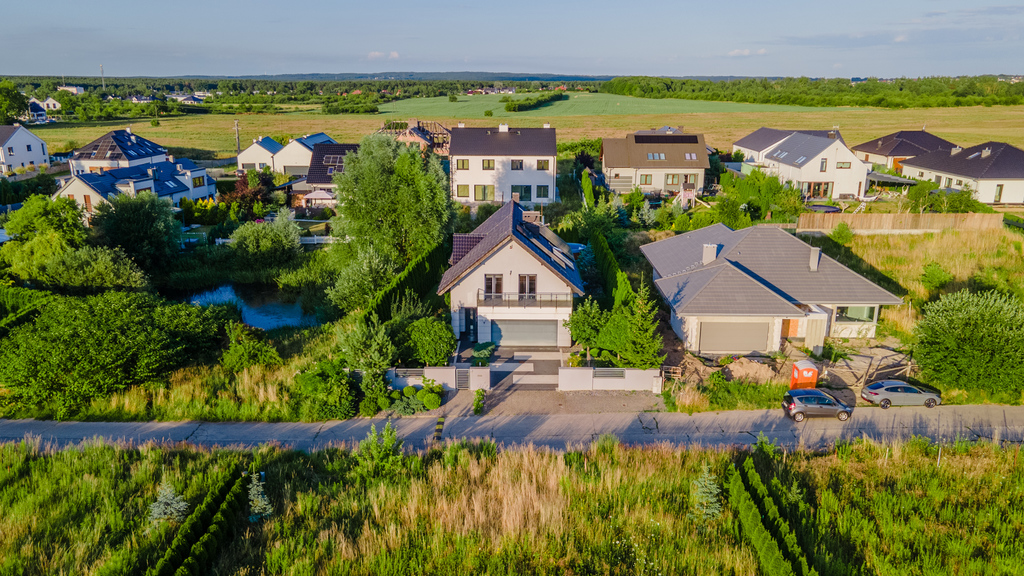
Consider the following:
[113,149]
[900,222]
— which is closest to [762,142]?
[900,222]

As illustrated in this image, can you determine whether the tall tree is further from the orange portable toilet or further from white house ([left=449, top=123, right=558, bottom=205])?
the orange portable toilet

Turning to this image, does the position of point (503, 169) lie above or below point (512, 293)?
above

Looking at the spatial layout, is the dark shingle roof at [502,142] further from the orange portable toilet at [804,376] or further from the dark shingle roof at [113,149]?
the dark shingle roof at [113,149]

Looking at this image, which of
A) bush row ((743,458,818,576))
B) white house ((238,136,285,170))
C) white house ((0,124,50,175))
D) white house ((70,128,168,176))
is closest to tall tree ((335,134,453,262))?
bush row ((743,458,818,576))

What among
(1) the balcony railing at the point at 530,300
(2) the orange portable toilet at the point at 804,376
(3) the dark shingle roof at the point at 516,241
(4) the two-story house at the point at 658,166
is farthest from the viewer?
(4) the two-story house at the point at 658,166

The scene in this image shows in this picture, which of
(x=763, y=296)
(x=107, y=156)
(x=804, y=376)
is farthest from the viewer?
(x=107, y=156)

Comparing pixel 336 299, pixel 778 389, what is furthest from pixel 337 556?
pixel 336 299

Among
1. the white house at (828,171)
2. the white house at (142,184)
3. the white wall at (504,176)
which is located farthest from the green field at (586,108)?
the white house at (828,171)

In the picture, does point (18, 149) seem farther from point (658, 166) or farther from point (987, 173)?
point (987, 173)
